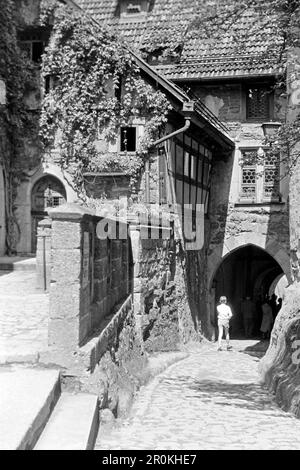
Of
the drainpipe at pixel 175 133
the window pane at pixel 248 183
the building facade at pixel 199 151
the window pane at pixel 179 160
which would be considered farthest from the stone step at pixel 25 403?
the window pane at pixel 248 183

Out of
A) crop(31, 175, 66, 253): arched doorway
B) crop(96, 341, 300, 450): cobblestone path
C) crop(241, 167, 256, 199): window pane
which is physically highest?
crop(241, 167, 256, 199): window pane

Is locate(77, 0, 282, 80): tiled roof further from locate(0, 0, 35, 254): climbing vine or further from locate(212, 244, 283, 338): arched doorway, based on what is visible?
locate(212, 244, 283, 338): arched doorway

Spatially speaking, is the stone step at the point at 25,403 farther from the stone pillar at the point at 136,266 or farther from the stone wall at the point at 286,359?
the stone pillar at the point at 136,266

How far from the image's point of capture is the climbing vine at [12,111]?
580 inches

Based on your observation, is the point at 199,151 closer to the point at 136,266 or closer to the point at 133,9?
the point at 133,9

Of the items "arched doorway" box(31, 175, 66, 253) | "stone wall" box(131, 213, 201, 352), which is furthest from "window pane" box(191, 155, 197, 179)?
"arched doorway" box(31, 175, 66, 253)

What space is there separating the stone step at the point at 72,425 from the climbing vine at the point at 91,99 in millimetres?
8979

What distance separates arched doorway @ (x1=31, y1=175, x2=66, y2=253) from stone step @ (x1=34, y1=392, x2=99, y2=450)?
9.82 metres

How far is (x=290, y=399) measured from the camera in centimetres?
808

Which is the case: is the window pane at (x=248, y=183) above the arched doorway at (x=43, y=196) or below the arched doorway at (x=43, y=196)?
above

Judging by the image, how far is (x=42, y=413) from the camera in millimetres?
4766

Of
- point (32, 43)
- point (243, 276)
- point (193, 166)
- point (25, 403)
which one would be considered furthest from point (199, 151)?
point (25, 403)

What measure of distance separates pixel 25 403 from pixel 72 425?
42 centimetres

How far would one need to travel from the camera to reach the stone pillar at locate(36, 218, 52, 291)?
10.5 meters
